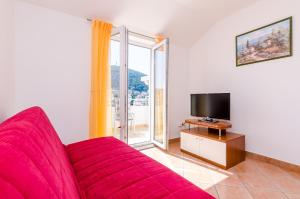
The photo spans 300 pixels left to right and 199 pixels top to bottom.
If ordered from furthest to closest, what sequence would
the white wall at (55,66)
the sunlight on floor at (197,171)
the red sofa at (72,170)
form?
1. the white wall at (55,66)
2. the sunlight on floor at (197,171)
3. the red sofa at (72,170)

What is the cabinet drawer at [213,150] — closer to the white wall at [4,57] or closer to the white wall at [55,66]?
the white wall at [55,66]

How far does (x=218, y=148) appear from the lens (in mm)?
2520

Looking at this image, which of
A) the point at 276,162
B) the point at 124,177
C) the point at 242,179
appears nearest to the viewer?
the point at 124,177

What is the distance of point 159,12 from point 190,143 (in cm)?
255

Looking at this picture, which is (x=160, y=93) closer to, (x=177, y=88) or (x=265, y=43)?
(x=177, y=88)

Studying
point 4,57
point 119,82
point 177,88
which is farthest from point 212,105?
point 4,57

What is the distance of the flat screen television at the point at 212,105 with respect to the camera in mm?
2787

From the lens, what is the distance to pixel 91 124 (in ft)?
8.61

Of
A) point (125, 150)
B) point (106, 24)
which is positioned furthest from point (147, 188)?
point (106, 24)

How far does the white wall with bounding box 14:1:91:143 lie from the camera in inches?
87.4

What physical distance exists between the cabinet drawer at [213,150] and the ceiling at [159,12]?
2.36m

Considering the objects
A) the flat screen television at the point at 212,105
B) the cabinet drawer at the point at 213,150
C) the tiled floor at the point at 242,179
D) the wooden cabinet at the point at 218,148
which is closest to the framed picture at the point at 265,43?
the flat screen television at the point at 212,105

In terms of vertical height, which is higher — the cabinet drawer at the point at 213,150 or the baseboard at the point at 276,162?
the cabinet drawer at the point at 213,150

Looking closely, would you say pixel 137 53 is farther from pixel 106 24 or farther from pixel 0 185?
pixel 0 185
